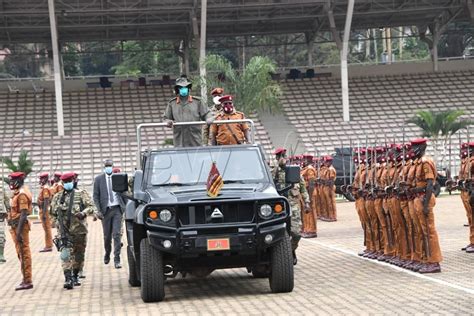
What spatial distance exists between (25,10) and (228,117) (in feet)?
121

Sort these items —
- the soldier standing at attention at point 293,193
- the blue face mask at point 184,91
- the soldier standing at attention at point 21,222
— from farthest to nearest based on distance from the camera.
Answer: the soldier standing at attention at point 293,193
the blue face mask at point 184,91
the soldier standing at attention at point 21,222

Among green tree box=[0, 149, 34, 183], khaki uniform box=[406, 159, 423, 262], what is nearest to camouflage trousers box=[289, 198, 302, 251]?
khaki uniform box=[406, 159, 423, 262]

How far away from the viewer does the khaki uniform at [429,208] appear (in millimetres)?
15559

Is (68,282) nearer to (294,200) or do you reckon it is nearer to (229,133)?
(229,133)

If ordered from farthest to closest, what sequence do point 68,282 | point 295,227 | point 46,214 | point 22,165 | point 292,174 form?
point 22,165 → point 46,214 → point 295,227 → point 68,282 → point 292,174

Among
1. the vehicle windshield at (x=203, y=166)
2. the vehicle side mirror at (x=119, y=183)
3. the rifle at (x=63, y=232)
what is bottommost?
the rifle at (x=63, y=232)

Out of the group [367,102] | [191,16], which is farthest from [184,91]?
[367,102]

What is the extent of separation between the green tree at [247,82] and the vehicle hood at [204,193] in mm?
29704

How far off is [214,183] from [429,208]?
3.74 metres

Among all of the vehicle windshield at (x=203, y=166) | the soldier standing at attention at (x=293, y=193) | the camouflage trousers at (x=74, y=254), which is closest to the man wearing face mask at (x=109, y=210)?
the camouflage trousers at (x=74, y=254)

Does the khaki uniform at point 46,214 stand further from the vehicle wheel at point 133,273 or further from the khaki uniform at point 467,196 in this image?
the khaki uniform at point 467,196

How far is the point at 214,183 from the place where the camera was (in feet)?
44.4

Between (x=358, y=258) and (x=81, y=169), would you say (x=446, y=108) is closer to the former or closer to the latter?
Result: (x=81, y=169)

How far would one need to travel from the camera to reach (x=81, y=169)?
4875cm
